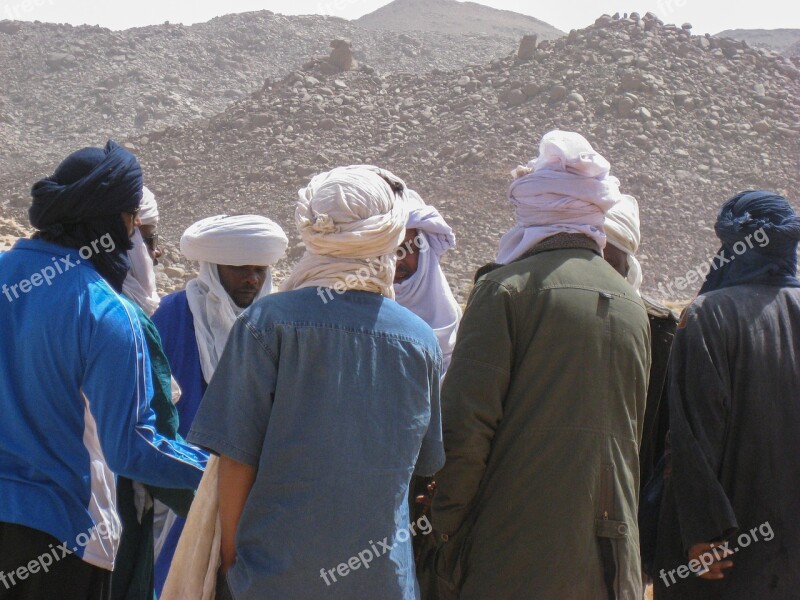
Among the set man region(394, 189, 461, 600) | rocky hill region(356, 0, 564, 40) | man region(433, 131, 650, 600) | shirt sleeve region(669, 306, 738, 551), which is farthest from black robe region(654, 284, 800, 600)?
rocky hill region(356, 0, 564, 40)

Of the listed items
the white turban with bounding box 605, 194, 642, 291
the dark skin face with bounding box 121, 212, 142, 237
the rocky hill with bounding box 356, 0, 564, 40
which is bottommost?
the rocky hill with bounding box 356, 0, 564, 40

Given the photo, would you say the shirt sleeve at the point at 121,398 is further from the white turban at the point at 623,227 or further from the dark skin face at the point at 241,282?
the white turban at the point at 623,227

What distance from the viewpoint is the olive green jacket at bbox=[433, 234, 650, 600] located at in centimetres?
245

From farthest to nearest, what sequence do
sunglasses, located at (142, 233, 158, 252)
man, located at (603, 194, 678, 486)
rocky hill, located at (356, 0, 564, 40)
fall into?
rocky hill, located at (356, 0, 564, 40), sunglasses, located at (142, 233, 158, 252), man, located at (603, 194, 678, 486)

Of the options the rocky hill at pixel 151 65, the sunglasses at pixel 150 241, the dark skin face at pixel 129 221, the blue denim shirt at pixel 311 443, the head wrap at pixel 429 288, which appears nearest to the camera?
the blue denim shirt at pixel 311 443

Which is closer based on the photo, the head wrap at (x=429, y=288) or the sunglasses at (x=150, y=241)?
the head wrap at (x=429, y=288)

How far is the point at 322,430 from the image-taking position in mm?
2113

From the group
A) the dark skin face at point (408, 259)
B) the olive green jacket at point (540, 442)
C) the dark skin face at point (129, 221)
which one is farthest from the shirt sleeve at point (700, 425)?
the dark skin face at point (129, 221)

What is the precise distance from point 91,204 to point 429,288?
5.32 feet

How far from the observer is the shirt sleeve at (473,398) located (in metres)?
2.46

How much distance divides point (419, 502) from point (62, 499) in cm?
92

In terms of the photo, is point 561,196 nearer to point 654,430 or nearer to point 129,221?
point 654,430

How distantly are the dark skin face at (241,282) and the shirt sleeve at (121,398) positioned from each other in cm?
143

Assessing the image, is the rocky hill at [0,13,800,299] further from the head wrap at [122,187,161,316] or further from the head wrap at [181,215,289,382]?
the head wrap at [122,187,161,316]
